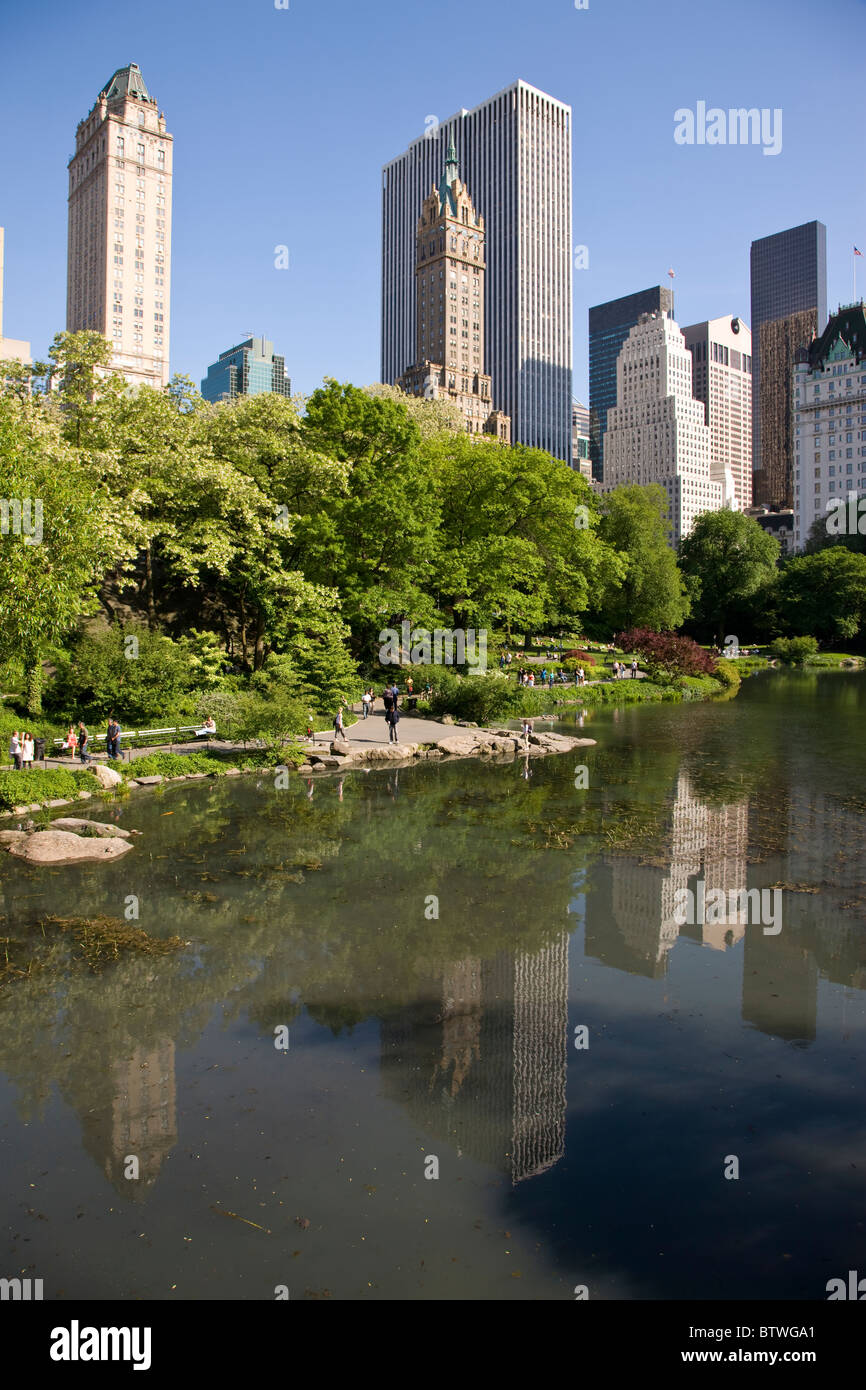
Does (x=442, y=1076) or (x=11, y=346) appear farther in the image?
(x=11, y=346)

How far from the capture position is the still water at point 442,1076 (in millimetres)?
6281

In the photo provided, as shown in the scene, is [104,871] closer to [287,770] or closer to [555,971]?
[555,971]

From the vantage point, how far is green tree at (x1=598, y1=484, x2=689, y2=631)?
71.2 m

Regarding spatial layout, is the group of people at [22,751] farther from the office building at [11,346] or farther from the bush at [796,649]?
the office building at [11,346]

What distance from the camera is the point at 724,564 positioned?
311 feet

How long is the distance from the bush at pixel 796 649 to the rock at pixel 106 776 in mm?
73777

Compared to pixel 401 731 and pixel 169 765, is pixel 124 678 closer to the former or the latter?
pixel 169 765

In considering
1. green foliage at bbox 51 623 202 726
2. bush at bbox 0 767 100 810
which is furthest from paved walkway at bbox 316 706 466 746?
bush at bbox 0 767 100 810

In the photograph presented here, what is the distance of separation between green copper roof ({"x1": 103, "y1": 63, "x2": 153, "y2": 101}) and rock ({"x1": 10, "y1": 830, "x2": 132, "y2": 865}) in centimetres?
16754

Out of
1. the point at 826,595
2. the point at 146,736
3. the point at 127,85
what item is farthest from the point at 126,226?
the point at 146,736

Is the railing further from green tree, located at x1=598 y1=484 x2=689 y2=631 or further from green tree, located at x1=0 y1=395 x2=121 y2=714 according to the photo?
green tree, located at x1=598 y1=484 x2=689 y2=631

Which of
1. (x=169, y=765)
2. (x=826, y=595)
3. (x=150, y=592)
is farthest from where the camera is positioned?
(x=826, y=595)

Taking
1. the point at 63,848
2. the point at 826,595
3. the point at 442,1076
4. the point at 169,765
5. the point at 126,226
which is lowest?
the point at 442,1076

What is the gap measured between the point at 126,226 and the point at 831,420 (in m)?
126
